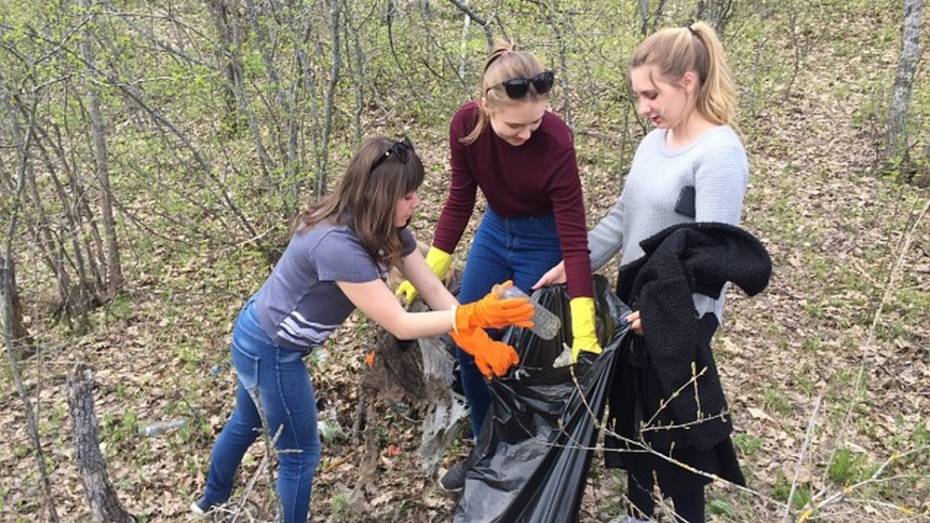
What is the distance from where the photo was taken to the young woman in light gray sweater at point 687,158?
74.9 inches

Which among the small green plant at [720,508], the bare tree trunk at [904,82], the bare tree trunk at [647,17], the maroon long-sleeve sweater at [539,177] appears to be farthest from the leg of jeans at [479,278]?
the bare tree trunk at [904,82]

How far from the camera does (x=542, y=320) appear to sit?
7.92 feet

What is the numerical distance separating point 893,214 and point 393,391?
4811 mm

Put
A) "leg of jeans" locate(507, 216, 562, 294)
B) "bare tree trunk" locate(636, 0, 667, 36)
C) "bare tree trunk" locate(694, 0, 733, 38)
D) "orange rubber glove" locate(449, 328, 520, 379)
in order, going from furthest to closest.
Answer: "bare tree trunk" locate(694, 0, 733, 38) → "bare tree trunk" locate(636, 0, 667, 36) → "leg of jeans" locate(507, 216, 562, 294) → "orange rubber glove" locate(449, 328, 520, 379)

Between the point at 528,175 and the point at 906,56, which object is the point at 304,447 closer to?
the point at 528,175

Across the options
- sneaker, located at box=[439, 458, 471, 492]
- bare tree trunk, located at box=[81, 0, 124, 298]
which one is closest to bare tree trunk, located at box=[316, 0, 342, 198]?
bare tree trunk, located at box=[81, 0, 124, 298]

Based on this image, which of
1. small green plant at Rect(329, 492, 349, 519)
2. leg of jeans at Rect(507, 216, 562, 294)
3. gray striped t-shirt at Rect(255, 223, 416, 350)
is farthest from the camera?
small green plant at Rect(329, 492, 349, 519)

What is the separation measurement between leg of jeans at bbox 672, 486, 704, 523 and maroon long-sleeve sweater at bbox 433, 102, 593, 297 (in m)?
0.76

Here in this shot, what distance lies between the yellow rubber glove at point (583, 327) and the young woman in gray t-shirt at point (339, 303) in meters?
0.21

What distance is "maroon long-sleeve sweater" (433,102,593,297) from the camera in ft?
7.45

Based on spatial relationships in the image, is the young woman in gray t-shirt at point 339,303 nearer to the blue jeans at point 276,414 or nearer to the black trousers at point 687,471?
the blue jeans at point 276,414

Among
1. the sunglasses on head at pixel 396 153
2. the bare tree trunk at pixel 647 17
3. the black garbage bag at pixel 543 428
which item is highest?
the bare tree trunk at pixel 647 17

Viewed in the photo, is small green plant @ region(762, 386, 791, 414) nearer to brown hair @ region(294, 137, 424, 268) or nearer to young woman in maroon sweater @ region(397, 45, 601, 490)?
young woman in maroon sweater @ region(397, 45, 601, 490)

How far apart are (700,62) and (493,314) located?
0.95m
